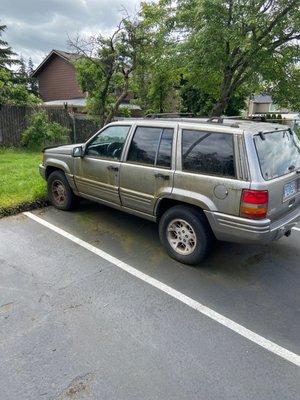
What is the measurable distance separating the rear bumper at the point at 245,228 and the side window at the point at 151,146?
967mm

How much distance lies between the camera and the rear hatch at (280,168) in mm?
3455

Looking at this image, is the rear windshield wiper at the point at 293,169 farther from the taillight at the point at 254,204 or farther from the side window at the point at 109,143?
the side window at the point at 109,143

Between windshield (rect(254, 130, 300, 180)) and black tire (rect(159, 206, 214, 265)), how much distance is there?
933 mm

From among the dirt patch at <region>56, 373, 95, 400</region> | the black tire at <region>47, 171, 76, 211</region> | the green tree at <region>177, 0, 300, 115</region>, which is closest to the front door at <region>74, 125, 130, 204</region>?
the black tire at <region>47, 171, 76, 211</region>

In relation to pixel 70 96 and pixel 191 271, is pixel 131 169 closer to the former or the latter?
pixel 191 271

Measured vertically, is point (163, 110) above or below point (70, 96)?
below

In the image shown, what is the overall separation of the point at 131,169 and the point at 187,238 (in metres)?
1.26

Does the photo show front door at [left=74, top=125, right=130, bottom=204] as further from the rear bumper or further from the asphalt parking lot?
the rear bumper

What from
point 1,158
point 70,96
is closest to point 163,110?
point 1,158

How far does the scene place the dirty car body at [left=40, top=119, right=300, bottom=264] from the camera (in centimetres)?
339

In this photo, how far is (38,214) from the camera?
564cm

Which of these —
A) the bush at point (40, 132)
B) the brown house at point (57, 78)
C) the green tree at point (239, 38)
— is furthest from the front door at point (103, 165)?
the brown house at point (57, 78)

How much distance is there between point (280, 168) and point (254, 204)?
719 millimetres

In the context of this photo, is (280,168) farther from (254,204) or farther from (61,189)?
(61,189)
